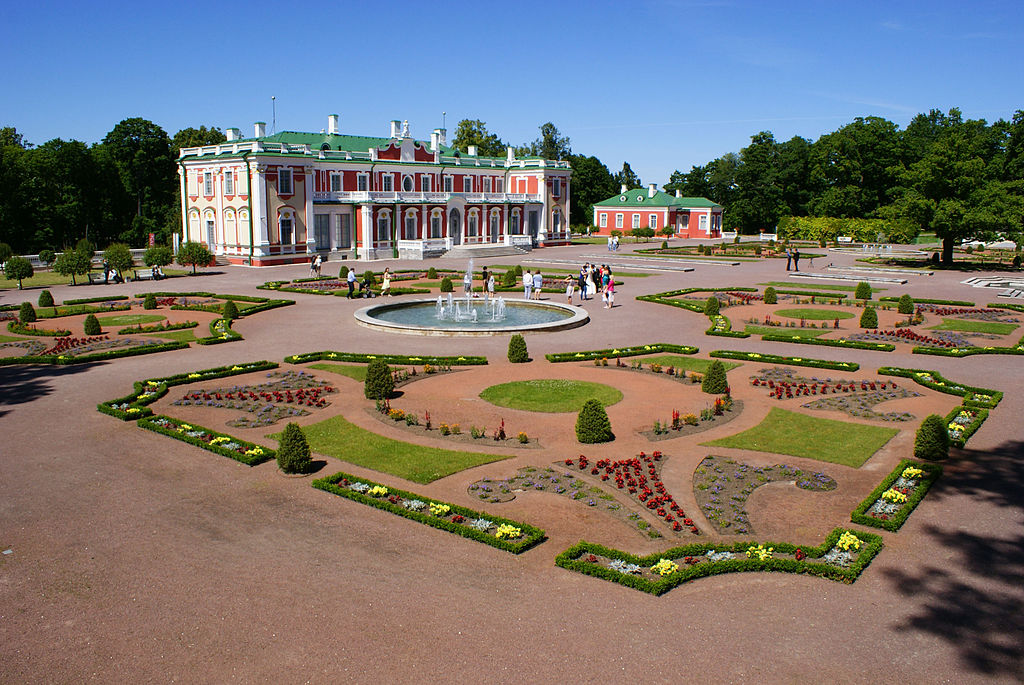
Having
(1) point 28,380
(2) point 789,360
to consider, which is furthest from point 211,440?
(2) point 789,360

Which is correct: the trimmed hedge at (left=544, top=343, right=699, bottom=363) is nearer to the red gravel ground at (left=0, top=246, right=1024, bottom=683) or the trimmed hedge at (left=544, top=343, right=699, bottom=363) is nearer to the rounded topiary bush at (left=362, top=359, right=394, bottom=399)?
the rounded topiary bush at (left=362, top=359, right=394, bottom=399)

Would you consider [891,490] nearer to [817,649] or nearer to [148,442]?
[817,649]

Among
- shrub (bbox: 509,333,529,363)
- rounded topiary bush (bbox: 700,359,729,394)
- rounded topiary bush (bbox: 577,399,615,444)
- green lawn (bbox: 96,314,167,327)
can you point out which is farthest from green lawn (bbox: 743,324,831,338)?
green lawn (bbox: 96,314,167,327)

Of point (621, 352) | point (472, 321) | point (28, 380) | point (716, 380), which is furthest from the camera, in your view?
point (472, 321)

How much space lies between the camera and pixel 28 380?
21.7m

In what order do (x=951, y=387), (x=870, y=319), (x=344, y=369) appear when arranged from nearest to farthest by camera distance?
(x=951, y=387) → (x=344, y=369) → (x=870, y=319)

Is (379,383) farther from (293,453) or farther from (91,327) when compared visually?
(91,327)

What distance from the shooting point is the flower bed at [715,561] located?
1069cm

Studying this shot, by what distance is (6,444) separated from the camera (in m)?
16.1

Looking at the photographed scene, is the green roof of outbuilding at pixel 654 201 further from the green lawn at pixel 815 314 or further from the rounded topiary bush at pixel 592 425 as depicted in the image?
the rounded topiary bush at pixel 592 425

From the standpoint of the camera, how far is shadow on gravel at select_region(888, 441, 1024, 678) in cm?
899

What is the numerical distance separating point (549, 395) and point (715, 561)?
31.1 ft

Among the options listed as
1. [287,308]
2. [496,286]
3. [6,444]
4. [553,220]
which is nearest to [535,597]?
[6,444]

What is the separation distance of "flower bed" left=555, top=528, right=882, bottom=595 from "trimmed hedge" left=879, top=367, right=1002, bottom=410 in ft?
31.6
